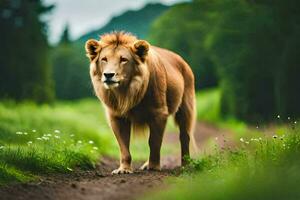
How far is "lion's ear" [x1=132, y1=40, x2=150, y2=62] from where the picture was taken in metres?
10.7

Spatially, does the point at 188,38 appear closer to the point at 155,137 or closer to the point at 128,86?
the point at 155,137

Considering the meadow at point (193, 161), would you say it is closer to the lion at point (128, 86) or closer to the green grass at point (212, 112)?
the lion at point (128, 86)

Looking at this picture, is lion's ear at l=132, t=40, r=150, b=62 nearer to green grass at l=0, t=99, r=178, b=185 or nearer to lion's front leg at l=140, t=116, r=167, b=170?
lion's front leg at l=140, t=116, r=167, b=170

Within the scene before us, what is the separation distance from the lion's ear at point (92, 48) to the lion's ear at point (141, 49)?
1.75 ft

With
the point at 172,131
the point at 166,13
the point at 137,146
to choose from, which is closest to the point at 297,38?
the point at 137,146

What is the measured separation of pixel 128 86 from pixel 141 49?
1.91 ft

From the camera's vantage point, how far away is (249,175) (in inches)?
293

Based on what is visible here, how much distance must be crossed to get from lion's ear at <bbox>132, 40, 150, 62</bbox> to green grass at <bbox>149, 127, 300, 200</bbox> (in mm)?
1852

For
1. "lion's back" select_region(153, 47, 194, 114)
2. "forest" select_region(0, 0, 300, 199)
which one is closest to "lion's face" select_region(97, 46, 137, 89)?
"forest" select_region(0, 0, 300, 199)

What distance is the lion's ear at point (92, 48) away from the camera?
10758 mm

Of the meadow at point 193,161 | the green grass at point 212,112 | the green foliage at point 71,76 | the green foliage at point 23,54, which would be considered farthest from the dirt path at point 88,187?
the green foliage at point 71,76

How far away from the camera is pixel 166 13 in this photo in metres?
48.7

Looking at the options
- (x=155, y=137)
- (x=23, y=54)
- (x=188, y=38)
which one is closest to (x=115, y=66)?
(x=155, y=137)

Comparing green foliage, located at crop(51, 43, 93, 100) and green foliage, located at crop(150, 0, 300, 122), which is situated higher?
green foliage, located at crop(150, 0, 300, 122)
